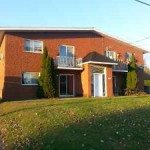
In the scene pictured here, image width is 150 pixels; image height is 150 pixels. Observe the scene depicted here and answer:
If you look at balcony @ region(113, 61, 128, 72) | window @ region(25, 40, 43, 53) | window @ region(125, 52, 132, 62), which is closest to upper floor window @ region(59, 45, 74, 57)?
window @ region(25, 40, 43, 53)

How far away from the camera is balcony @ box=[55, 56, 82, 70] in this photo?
95.5ft

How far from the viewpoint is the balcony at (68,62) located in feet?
95.5

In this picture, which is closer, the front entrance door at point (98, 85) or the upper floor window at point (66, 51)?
the front entrance door at point (98, 85)

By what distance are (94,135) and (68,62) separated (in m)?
20.5

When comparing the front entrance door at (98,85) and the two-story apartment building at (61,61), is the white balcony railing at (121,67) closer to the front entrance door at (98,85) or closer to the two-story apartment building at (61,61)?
the two-story apartment building at (61,61)

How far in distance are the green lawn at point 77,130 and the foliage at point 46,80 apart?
12.2m

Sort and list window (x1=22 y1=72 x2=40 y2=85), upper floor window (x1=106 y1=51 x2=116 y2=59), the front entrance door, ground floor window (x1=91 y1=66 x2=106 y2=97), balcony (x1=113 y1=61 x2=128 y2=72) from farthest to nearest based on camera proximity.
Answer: upper floor window (x1=106 y1=51 x2=116 y2=59), balcony (x1=113 y1=61 x2=128 y2=72), the front entrance door, ground floor window (x1=91 y1=66 x2=106 y2=97), window (x1=22 y1=72 x2=40 y2=85)

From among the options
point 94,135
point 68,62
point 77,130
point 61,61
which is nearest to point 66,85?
point 68,62

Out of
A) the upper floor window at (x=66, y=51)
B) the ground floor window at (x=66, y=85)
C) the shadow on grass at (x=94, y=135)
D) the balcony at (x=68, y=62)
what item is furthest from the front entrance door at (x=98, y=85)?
the shadow on grass at (x=94, y=135)

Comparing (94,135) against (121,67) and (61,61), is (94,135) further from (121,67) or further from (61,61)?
(121,67)

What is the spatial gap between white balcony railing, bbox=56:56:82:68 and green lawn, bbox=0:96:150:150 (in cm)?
1452

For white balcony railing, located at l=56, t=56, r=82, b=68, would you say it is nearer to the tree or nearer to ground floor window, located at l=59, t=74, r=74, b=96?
ground floor window, located at l=59, t=74, r=74, b=96

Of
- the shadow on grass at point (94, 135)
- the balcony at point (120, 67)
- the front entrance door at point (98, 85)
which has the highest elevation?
the balcony at point (120, 67)

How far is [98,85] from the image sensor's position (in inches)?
1184
